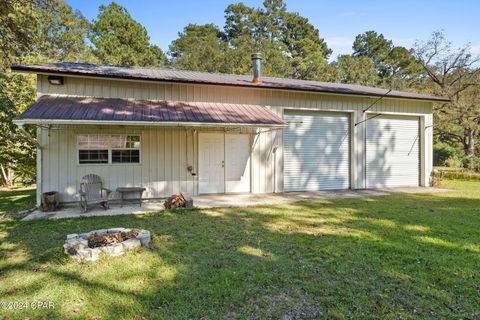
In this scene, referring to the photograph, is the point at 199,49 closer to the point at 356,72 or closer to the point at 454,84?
the point at 356,72

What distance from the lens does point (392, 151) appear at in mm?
11594

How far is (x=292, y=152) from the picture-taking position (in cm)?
1020

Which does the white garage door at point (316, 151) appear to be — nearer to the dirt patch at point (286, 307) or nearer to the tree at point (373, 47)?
the dirt patch at point (286, 307)

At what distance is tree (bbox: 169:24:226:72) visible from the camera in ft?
94.4

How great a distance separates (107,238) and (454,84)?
23.4 meters

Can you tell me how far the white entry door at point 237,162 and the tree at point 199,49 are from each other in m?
20.5

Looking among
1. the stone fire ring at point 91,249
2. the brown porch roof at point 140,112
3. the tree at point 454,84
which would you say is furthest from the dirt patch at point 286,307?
the tree at point 454,84

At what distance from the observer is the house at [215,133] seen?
25.2 ft

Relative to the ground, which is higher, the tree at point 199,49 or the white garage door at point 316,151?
the tree at point 199,49

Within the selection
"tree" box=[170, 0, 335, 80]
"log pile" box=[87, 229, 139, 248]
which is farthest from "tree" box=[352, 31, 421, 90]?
"log pile" box=[87, 229, 139, 248]

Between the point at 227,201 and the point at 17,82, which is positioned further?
the point at 17,82

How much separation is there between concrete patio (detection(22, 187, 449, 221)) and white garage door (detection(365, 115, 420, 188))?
0.66m

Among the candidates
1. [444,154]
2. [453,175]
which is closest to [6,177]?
[453,175]

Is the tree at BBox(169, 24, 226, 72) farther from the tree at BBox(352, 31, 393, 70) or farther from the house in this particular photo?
the house
